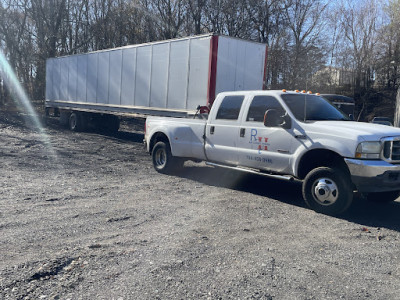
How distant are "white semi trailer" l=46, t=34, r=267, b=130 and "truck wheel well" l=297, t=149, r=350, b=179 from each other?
475cm

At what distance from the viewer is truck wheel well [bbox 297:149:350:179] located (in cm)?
623

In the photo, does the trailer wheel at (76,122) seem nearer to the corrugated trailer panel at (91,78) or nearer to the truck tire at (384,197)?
the corrugated trailer panel at (91,78)

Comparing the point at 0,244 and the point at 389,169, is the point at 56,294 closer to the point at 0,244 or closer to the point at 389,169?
the point at 0,244

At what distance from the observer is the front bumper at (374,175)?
Answer: 18.6 feet

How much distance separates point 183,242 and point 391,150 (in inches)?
134

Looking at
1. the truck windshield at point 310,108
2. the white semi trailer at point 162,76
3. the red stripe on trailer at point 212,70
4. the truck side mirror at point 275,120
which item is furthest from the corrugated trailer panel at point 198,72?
the truck side mirror at point 275,120

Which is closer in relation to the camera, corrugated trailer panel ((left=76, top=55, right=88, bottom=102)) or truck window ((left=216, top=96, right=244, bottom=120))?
truck window ((left=216, top=96, right=244, bottom=120))

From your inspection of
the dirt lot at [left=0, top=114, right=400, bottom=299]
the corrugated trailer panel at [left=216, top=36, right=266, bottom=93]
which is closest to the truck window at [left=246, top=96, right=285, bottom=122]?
the dirt lot at [left=0, top=114, right=400, bottom=299]

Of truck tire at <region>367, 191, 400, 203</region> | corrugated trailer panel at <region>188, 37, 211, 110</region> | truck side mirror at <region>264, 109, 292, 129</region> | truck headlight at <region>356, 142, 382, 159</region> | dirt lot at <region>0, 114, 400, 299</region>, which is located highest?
corrugated trailer panel at <region>188, 37, 211, 110</region>

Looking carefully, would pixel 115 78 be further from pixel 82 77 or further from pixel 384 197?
pixel 384 197

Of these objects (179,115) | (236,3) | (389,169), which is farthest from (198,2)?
(389,169)

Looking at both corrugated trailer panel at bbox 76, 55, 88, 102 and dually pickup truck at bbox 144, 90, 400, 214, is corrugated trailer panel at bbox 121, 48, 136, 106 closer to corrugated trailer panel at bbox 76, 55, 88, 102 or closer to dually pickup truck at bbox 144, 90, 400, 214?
corrugated trailer panel at bbox 76, 55, 88, 102

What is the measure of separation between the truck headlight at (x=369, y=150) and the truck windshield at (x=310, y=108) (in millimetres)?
1158

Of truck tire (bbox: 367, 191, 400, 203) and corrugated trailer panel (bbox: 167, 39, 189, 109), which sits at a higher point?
corrugated trailer panel (bbox: 167, 39, 189, 109)
